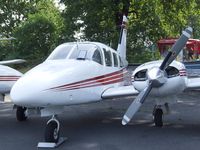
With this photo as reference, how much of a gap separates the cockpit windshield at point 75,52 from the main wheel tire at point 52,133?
2067mm

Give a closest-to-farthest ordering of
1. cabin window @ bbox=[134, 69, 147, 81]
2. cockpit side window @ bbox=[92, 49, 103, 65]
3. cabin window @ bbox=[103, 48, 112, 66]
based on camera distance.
→ cabin window @ bbox=[134, 69, 147, 81] < cockpit side window @ bbox=[92, 49, 103, 65] < cabin window @ bbox=[103, 48, 112, 66]

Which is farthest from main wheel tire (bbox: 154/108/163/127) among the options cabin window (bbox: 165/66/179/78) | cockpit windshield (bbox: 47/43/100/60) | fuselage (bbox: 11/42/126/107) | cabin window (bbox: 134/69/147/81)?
cockpit windshield (bbox: 47/43/100/60)

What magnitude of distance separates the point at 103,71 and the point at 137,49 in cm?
1983

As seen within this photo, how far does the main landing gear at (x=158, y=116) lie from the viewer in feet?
34.0

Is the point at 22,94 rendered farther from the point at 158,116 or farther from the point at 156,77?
the point at 158,116

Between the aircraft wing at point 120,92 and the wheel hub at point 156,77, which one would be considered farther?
the aircraft wing at point 120,92

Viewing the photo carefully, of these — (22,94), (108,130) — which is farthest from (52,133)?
(108,130)

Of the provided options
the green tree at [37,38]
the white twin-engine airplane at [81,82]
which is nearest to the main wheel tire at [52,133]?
the white twin-engine airplane at [81,82]

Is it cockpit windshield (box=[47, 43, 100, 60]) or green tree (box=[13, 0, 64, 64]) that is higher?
green tree (box=[13, 0, 64, 64])

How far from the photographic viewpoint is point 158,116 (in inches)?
415

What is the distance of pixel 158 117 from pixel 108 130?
1306 millimetres

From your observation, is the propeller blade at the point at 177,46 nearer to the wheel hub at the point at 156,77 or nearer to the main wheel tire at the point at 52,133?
the wheel hub at the point at 156,77

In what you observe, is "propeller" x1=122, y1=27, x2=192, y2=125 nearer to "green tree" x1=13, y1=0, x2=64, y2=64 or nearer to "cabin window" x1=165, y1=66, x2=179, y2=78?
"cabin window" x1=165, y1=66, x2=179, y2=78

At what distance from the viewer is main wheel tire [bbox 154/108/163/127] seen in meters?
10.4
